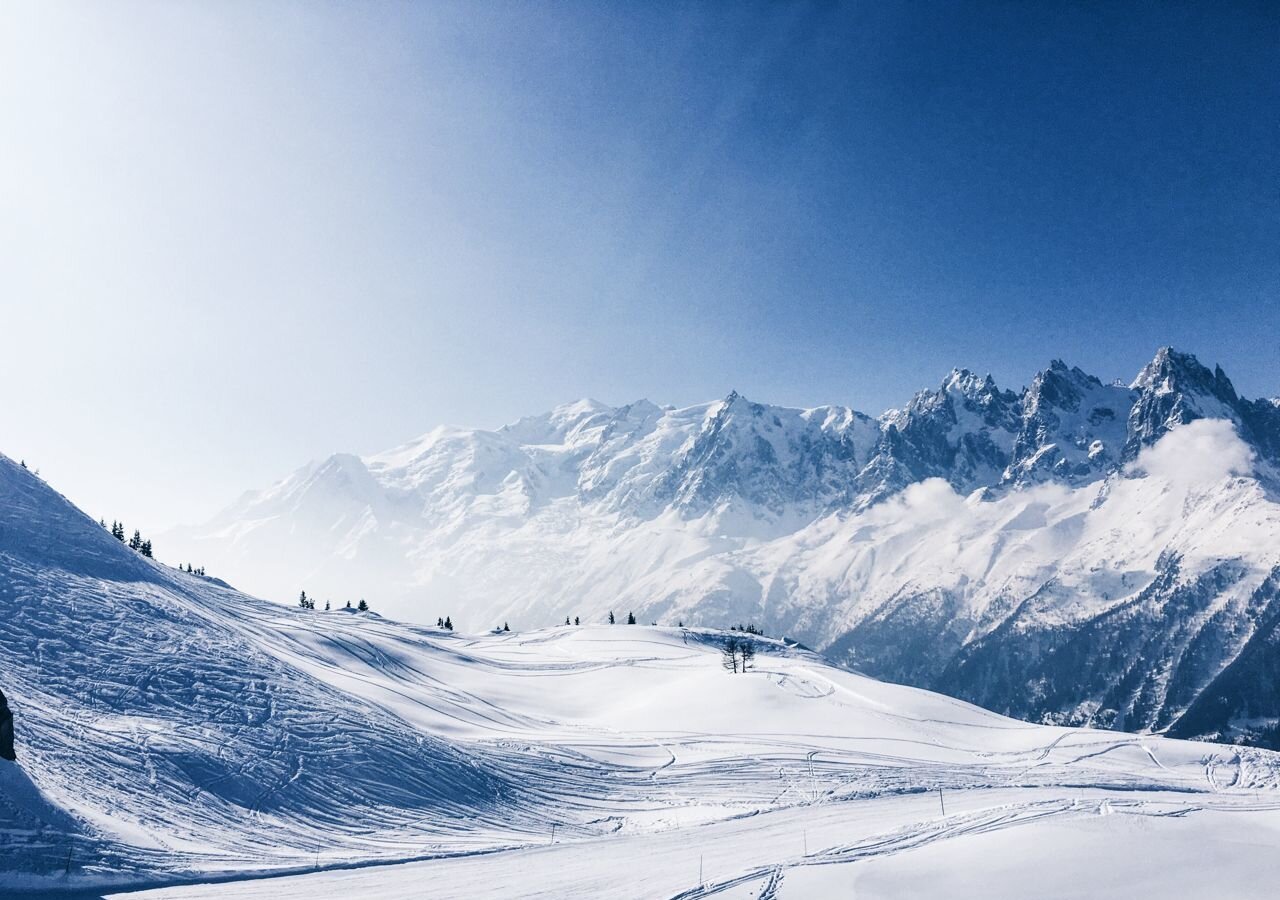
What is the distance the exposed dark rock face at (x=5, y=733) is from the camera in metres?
32.4

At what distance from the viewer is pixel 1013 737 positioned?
81.0m

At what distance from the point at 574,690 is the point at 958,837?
7277 centimetres

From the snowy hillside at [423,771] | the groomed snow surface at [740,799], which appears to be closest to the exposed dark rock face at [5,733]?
the snowy hillside at [423,771]

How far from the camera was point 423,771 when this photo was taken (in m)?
51.1

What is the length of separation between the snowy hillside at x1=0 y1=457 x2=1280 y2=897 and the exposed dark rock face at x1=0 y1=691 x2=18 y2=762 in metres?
0.79

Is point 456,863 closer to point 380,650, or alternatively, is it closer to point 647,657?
point 380,650

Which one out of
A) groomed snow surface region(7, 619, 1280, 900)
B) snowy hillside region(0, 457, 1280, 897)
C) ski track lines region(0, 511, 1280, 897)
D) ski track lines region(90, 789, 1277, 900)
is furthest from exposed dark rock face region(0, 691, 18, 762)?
ski track lines region(90, 789, 1277, 900)

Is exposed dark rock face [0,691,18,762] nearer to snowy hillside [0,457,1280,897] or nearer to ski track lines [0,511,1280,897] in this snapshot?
snowy hillside [0,457,1280,897]

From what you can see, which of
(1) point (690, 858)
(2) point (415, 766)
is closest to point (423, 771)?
(2) point (415, 766)

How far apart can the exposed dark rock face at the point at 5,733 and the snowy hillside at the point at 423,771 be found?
79 cm

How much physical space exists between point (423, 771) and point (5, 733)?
951 inches

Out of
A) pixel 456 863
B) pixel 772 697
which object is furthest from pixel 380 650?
pixel 456 863

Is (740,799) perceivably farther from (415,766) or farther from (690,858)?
(415,766)

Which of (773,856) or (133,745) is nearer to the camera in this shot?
(773,856)
